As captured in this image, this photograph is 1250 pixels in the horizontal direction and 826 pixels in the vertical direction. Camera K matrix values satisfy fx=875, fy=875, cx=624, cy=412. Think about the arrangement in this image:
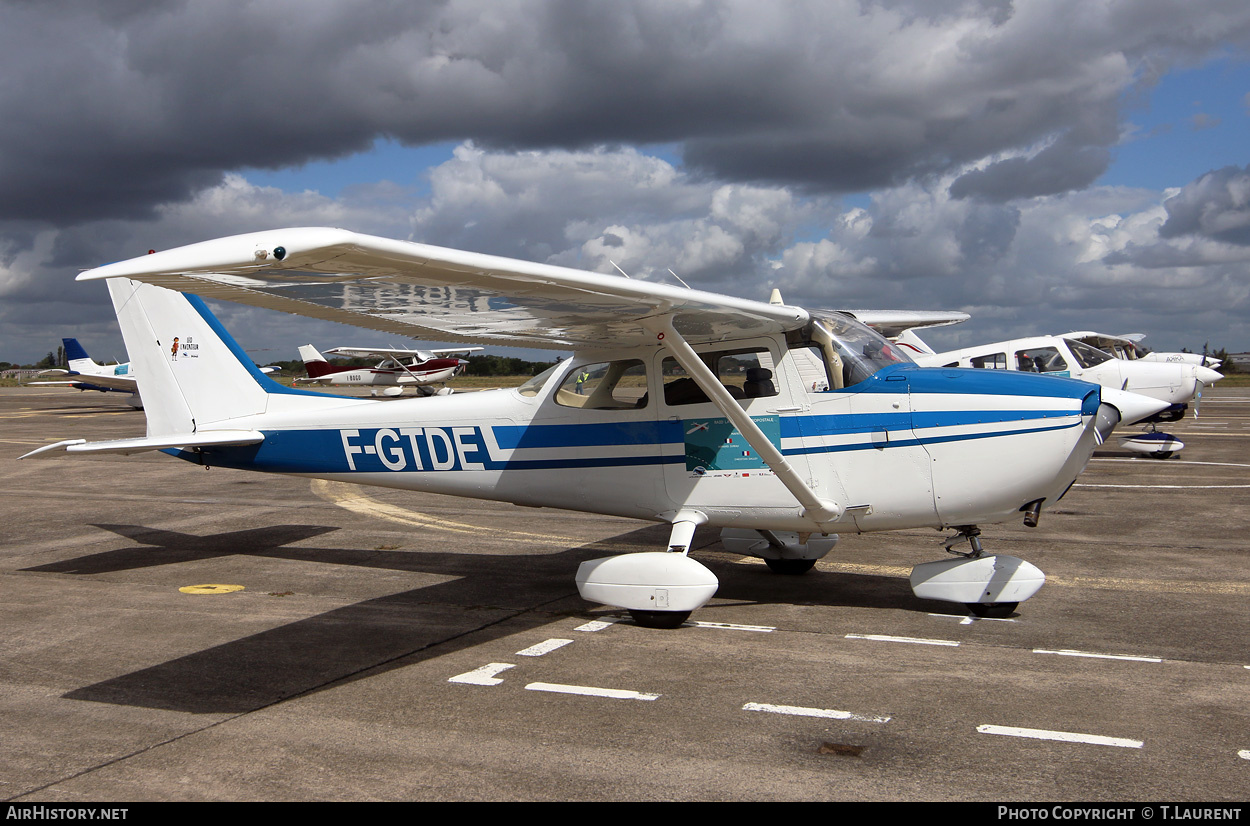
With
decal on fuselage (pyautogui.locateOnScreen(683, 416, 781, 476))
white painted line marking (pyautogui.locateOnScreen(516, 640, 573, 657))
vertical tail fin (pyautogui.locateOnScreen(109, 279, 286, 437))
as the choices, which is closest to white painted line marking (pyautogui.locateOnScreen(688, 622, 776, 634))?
white painted line marking (pyautogui.locateOnScreen(516, 640, 573, 657))

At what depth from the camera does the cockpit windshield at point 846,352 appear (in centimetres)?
667

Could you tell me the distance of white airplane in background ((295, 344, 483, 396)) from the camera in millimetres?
53812

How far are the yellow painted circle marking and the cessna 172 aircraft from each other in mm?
1310

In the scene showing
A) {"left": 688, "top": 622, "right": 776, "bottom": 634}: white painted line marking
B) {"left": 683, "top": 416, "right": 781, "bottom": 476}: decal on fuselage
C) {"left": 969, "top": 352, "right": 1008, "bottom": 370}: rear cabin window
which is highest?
{"left": 969, "top": 352, "right": 1008, "bottom": 370}: rear cabin window

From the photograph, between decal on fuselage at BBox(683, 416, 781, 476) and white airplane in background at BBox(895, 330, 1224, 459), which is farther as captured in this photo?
white airplane in background at BBox(895, 330, 1224, 459)

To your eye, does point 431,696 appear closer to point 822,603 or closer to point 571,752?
point 571,752

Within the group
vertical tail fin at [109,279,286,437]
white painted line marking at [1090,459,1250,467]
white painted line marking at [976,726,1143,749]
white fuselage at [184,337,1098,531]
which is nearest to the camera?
white painted line marking at [976,726,1143,749]

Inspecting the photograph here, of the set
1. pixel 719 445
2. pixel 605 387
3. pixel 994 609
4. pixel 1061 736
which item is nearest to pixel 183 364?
pixel 605 387

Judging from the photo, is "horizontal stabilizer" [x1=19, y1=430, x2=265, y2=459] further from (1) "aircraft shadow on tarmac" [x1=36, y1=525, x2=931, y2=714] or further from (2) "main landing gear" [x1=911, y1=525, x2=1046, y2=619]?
(2) "main landing gear" [x1=911, y1=525, x2=1046, y2=619]

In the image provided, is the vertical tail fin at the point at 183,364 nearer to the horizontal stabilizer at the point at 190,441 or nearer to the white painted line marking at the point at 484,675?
the horizontal stabilizer at the point at 190,441

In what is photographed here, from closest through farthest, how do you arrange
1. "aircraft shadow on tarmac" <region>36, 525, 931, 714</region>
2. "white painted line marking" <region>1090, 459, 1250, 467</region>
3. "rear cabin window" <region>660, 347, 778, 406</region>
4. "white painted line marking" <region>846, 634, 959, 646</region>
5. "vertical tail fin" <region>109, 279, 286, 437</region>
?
"aircraft shadow on tarmac" <region>36, 525, 931, 714</region>
"white painted line marking" <region>846, 634, 959, 646</region>
"rear cabin window" <region>660, 347, 778, 406</region>
"vertical tail fin" <region>109, 279, 286, 437</region>
"white painted line marking" <region>1090, 459, 1250, 467</region>

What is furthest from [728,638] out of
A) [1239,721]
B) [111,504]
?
[111,504]

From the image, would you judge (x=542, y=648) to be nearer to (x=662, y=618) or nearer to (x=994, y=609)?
(x=662, y=618)

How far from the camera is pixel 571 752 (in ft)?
13.7
